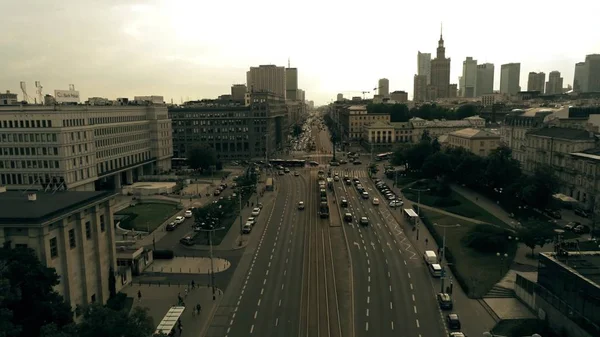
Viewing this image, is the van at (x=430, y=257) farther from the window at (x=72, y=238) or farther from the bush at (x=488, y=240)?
the window at (x=72, y=238)

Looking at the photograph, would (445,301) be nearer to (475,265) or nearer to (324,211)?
(475,265)

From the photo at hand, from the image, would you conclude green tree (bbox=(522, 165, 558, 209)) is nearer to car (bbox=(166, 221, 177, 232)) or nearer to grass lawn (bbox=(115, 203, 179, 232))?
car (bbox=(166, 221, 177, 232))

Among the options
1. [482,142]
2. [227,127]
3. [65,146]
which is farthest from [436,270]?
[227,127]

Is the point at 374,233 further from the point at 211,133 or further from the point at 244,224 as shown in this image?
the point at 211,133

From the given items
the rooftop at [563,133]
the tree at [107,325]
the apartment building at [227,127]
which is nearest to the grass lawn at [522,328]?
the tree at [107,325]

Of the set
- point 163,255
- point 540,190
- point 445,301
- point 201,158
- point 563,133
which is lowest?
point 163,255

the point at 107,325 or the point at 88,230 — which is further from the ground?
the point at 88,230
